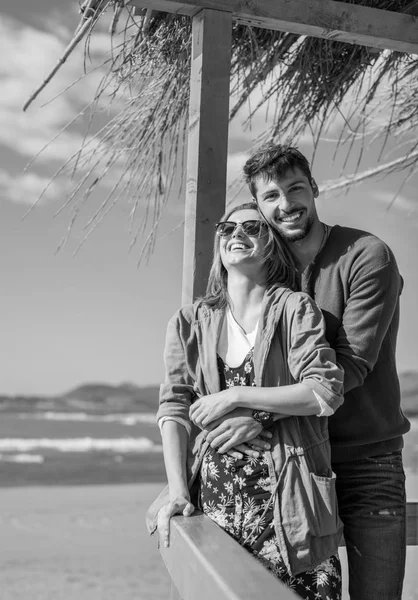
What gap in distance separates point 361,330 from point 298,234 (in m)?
0.29

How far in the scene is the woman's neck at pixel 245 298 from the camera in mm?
1562

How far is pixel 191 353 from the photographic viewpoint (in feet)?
5.20

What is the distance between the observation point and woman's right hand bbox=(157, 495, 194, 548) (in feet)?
4.66

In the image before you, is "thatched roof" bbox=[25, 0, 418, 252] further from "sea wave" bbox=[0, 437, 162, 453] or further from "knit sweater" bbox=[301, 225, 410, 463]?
"sea wave" bbox=[0, 437, 162, 453]

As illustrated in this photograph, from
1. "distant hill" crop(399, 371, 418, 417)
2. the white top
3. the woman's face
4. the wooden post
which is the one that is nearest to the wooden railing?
the white top

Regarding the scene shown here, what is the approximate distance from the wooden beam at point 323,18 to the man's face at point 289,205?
2.10 ft

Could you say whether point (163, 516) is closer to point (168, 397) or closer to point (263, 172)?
point (168, 397)

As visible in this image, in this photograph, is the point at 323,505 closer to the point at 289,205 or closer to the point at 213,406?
the point at 213,406

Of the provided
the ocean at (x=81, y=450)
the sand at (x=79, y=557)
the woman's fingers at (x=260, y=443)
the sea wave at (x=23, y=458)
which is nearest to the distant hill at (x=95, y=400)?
the ocean at (x=81, y=450)

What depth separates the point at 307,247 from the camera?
1.73m

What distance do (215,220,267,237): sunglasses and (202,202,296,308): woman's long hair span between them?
0.02m

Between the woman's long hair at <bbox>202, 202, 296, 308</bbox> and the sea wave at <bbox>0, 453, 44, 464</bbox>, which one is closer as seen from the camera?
the woman's long hair at <bbox>202, 202, 296, 308</bbox>

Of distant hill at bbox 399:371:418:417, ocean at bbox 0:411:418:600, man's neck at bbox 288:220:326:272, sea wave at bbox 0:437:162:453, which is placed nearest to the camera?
man's neck at bbox 288:220:326:272

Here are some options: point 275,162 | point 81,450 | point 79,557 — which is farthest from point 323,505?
point 81,450
